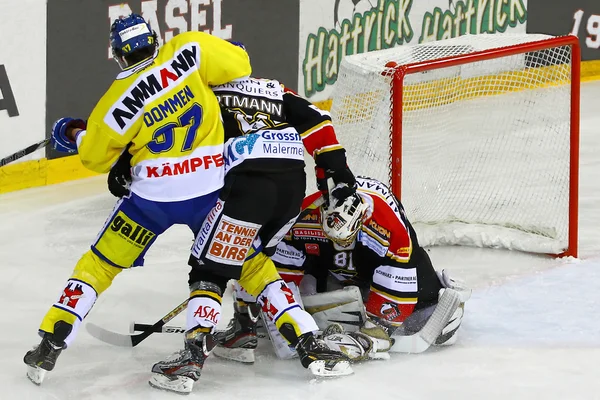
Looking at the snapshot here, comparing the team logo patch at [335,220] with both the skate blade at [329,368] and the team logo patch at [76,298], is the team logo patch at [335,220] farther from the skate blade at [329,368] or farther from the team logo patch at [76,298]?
the team logo patch at [76,298]

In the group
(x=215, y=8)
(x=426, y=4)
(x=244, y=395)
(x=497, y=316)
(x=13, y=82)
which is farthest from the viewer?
(x=426, y=4)

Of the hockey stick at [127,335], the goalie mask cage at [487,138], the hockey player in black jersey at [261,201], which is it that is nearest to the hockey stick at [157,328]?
the hockey stick at [127,335]

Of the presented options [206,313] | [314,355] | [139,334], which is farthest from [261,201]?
[139,334]

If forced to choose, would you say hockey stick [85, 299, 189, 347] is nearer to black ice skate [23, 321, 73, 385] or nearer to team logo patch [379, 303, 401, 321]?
black ice skate [23, 321, 73, 385]

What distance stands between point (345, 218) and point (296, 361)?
493mm

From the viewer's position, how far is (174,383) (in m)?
3.55

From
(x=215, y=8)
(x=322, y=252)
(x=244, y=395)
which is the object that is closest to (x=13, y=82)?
(x=215, y=8)

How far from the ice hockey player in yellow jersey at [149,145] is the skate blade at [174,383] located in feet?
0.08

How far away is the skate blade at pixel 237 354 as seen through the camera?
3830 mm

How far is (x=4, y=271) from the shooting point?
16.0 ft

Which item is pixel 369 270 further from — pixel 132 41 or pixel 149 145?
pixel 132 41

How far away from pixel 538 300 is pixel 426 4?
390 centimetres

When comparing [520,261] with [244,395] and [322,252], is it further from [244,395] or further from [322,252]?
[244,395]

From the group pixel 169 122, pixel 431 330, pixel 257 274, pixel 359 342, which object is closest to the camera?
pixel 169 122
